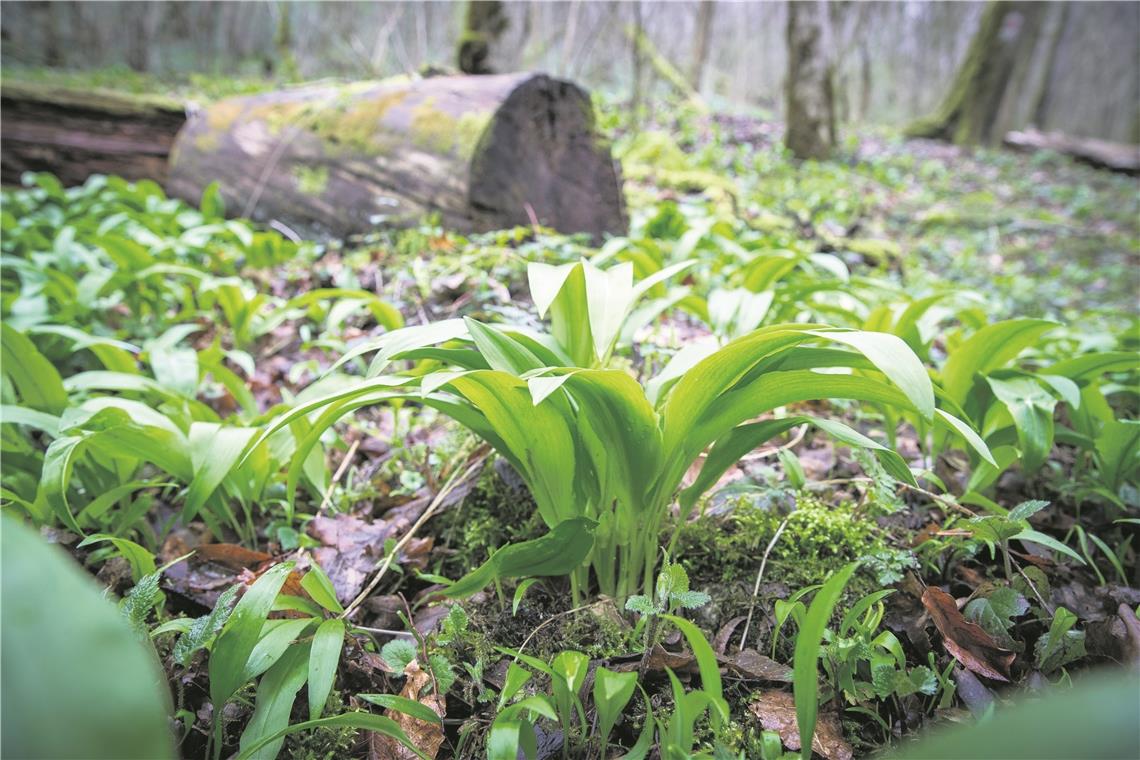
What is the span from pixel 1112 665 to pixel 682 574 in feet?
2.48

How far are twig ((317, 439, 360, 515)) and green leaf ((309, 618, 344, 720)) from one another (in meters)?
0.58

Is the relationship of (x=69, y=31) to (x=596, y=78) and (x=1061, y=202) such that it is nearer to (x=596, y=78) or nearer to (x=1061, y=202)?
(x=596, y=78)

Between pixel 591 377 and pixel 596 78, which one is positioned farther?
pixel 596 78

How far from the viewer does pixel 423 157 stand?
315cm

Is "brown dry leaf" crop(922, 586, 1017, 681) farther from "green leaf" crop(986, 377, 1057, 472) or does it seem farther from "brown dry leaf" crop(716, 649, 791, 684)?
"green leaf" crop(986, 377, 1057, 472)

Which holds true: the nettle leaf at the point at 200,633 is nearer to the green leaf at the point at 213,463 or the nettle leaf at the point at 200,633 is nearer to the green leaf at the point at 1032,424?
the green leaf at the point at 213,463

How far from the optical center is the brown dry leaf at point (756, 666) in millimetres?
1059

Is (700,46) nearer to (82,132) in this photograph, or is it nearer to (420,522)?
(82,132)

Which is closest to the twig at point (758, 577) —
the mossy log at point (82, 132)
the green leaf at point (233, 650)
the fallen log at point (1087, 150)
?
the green leaf at point (233, 650)

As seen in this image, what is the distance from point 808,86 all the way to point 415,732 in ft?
26.0

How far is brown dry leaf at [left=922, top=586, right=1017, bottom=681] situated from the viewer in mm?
1036

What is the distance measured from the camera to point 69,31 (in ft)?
46.1

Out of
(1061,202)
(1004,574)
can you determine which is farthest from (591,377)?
(1061,202)

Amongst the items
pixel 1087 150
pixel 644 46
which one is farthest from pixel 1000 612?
pixel 1087 150
